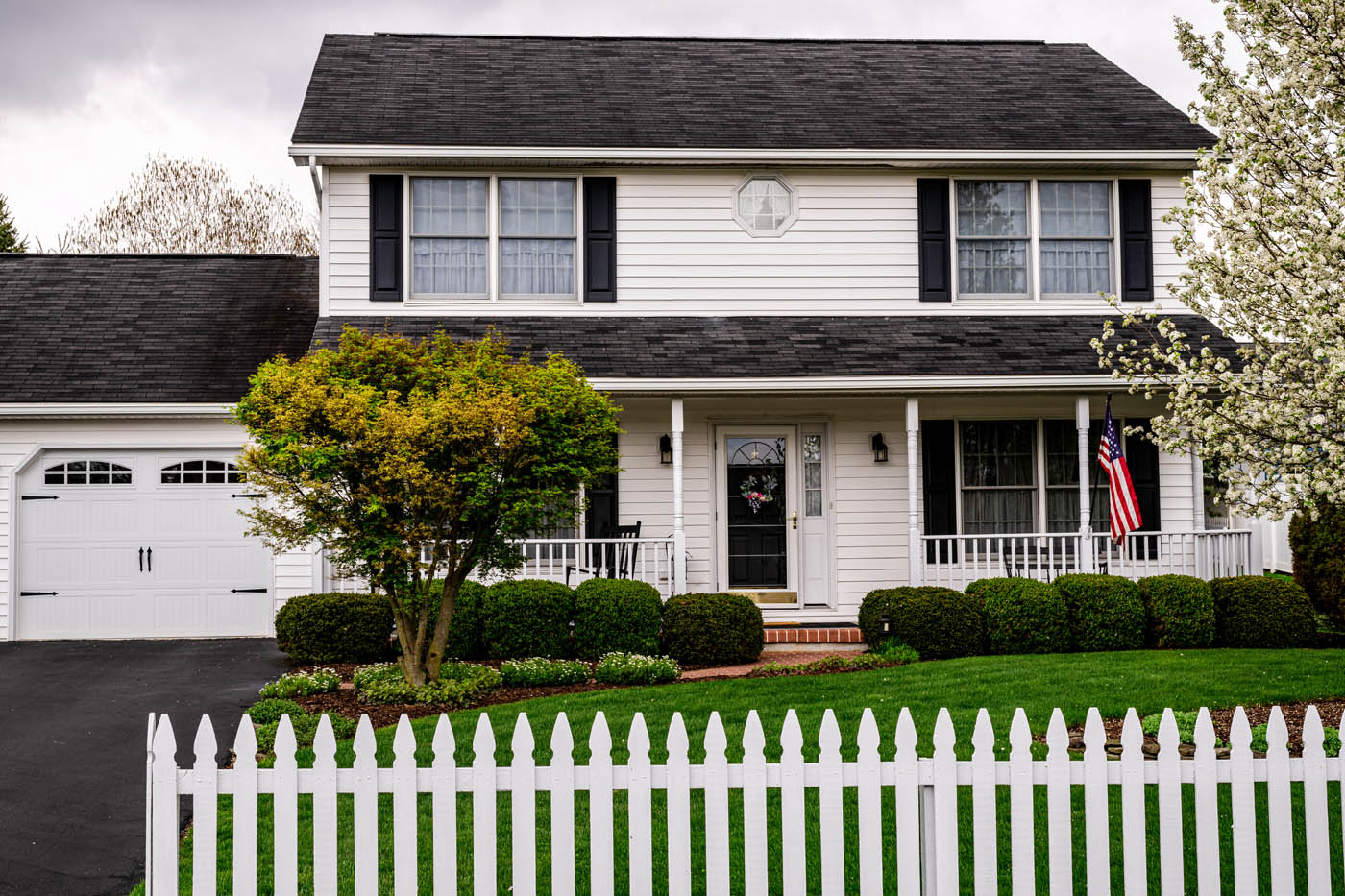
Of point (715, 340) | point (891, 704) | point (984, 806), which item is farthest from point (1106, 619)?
point (984, 806)

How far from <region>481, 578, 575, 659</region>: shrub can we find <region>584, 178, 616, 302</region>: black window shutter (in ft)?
13.0

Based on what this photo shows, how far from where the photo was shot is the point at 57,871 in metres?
5.41

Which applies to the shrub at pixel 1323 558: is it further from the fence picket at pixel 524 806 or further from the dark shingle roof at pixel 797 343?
the fence picket at pixel 524 806

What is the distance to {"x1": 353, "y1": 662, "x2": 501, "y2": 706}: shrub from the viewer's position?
906 centimetres

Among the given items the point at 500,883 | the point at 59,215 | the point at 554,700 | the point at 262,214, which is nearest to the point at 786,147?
the point at 554,700

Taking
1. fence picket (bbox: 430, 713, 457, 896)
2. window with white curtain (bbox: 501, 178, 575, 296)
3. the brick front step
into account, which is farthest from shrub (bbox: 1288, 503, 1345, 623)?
fence picket (bbox: 430, 713, 457, 896)

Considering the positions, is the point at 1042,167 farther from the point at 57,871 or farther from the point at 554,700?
the point at 57,871

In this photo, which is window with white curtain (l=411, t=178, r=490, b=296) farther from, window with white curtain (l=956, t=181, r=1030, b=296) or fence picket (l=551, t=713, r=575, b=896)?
fence picket (l=551, t=713, r=575, b=896)

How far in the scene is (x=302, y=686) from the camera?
9.45 meters

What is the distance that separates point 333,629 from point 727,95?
27.4 feet

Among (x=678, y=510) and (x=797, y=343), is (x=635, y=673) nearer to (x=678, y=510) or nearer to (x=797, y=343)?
(x=678, y=510)

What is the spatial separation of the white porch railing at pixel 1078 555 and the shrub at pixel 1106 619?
686 mm

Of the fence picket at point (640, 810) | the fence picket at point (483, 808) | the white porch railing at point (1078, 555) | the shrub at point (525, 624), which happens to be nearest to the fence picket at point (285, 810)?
the fence picket at point (483, 808)

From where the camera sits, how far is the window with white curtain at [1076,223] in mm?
13695
